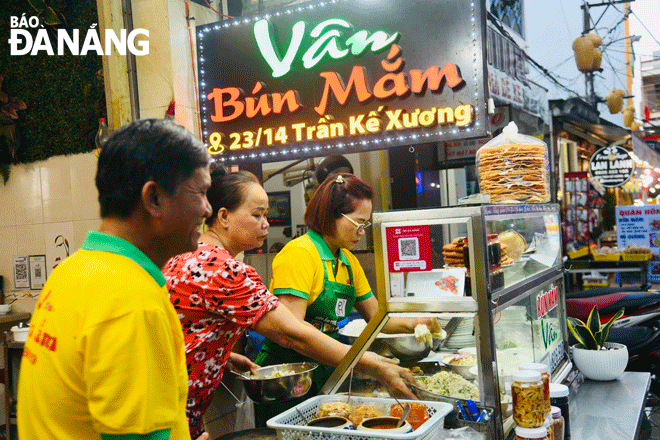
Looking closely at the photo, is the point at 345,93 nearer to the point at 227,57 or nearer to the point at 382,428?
the point at 227,57

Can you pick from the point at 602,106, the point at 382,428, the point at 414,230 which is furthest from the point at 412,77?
the point at 602,106

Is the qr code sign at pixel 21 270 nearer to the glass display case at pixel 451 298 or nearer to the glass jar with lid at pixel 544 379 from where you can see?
the glass display case at pixel 451 298

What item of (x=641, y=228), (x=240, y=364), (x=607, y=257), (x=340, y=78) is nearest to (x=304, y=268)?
(x=240, y=364)

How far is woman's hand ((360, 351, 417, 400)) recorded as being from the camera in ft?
6.26

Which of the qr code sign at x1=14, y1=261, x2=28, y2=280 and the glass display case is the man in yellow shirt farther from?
the qr code sign at x1=14, y1=261, x2=28, y2=280

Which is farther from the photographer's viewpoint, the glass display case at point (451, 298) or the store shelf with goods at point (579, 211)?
the store shelf with goods at point (579, 211)

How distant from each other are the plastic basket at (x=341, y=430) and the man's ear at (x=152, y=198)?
2.85 feet

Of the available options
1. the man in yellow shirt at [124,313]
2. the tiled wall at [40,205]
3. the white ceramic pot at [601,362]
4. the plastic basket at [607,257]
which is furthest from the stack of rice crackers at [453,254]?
the plastic basket at [607,257]

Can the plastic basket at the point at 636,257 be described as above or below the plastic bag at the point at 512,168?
below

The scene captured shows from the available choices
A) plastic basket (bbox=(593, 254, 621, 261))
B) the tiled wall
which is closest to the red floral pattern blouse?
the tiled wall

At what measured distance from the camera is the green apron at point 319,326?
9.33ft

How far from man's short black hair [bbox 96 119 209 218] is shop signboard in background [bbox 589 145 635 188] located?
11887 mm

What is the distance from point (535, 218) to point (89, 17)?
4.56 metres

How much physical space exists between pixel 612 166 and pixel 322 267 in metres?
10.5
